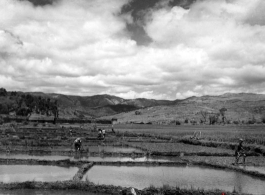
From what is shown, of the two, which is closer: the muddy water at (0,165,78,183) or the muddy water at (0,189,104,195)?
the muddy water at (0,189,104,195)

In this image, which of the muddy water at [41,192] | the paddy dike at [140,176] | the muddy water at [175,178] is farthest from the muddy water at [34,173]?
the muddy water at [41,192]

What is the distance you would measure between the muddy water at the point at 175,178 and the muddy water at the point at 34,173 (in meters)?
1.66

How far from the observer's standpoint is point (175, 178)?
796 inches

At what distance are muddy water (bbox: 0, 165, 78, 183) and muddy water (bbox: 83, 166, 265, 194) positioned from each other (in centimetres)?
166

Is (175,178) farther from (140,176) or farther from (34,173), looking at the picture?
(34,173)

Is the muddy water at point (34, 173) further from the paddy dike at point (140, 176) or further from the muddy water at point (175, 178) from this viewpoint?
the muddy water at point (175, 178)

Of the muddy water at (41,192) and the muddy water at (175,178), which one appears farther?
the muddy water at (175,178)

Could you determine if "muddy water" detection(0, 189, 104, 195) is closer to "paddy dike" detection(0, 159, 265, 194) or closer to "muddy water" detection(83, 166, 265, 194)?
"paddy dike" detection(0, 159, 265, 194)

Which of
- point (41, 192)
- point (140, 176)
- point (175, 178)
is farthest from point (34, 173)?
point (175, 178)

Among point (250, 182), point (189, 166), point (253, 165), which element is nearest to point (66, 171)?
point (189, 166)

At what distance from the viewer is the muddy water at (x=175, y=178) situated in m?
18.0

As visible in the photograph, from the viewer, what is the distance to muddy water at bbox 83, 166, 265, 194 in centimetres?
1803

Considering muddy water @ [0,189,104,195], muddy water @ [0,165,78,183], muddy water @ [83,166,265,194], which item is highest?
muddy water @ [83,166,265,194]

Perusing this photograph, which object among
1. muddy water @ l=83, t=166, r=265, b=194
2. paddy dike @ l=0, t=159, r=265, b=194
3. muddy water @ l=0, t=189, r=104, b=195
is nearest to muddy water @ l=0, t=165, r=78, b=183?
paddy dike @ l=0, t=159, r=265, b=194
